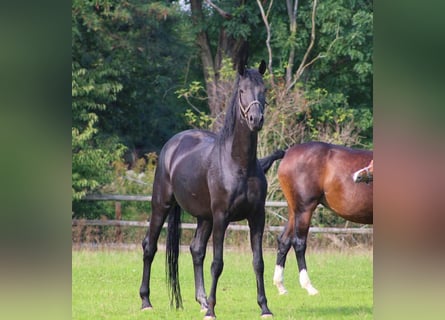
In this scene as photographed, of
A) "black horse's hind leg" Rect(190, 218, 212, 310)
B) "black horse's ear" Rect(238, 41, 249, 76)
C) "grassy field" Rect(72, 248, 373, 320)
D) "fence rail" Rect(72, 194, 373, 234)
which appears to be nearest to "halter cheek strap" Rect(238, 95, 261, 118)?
"black horse's ear" Rect(238, 41, 249, 76)

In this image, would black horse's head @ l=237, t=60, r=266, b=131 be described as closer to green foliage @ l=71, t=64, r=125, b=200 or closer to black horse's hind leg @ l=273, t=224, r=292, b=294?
black horse's hind leg @ l=273, t=224, r=292, b=294

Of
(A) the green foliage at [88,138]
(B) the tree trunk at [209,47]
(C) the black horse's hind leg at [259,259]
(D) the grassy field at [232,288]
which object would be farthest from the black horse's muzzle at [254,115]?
(B) the tree trunk at [209,47]

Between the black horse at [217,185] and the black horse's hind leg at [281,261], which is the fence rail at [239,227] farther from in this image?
the black horse at [217,185]

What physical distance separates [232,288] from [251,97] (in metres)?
3.83

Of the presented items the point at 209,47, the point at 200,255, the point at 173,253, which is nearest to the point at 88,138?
the point at 209,47

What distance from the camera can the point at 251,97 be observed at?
23.0 feet

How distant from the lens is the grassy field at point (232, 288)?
8.09m

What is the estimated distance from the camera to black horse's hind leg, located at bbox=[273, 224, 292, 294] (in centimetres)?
1007

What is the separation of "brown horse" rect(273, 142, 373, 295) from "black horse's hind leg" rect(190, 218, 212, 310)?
6.02ft
